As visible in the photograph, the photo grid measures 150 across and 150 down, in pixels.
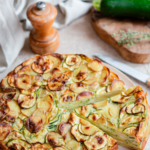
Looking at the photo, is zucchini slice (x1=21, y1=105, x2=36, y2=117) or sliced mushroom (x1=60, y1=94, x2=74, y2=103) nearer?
zucchini slice (x1=21, y1=105, x2=36, y2=117)

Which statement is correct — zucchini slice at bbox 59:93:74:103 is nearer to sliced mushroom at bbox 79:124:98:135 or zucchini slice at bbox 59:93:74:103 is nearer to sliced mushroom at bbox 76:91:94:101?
sliced mushroom at bbox 76:91:94:101

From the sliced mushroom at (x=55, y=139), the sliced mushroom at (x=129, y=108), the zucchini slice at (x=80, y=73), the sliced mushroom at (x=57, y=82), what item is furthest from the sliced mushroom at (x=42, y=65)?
the sliced mushroom at (x=129, y=108)

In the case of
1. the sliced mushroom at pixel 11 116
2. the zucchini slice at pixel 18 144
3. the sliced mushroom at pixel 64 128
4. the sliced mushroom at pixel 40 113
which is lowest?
the sliced mushroom at pixel 64 128

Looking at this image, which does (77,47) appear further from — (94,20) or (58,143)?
(58,143)

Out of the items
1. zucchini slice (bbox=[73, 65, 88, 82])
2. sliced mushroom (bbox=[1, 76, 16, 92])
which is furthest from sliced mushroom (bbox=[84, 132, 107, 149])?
sliced mushroom (bbox=[1, 76, 16, 92])

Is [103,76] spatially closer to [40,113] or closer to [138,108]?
[138,108]

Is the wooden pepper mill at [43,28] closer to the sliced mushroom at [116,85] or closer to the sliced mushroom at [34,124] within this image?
the sliced mushroom at [116,85]
